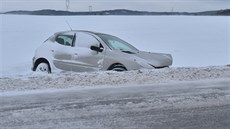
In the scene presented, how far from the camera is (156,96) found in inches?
279

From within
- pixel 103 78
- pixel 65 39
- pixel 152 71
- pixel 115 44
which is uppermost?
pixel 65 39

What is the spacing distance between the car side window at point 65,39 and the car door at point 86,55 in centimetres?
16

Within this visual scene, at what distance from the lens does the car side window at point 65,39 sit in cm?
1079

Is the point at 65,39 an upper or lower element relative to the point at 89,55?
upper

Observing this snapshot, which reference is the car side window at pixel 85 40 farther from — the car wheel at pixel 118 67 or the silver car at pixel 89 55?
the car wheel at pixel 118 67

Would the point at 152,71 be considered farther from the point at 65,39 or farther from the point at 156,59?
the point at 65,39

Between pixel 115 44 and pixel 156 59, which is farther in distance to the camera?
pixel 115 44

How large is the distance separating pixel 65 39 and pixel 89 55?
96 cm

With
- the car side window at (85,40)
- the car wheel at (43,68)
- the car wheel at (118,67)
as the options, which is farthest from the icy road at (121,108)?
the car wheel at (43,68)

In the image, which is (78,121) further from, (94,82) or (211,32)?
(211,32)

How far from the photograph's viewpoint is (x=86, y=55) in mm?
10414

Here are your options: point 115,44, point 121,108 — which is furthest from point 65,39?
point 121,108

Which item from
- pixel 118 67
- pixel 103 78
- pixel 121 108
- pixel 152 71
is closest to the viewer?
pixel 121 108

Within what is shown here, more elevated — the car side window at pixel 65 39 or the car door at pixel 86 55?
the car side window at pixel 65 39
